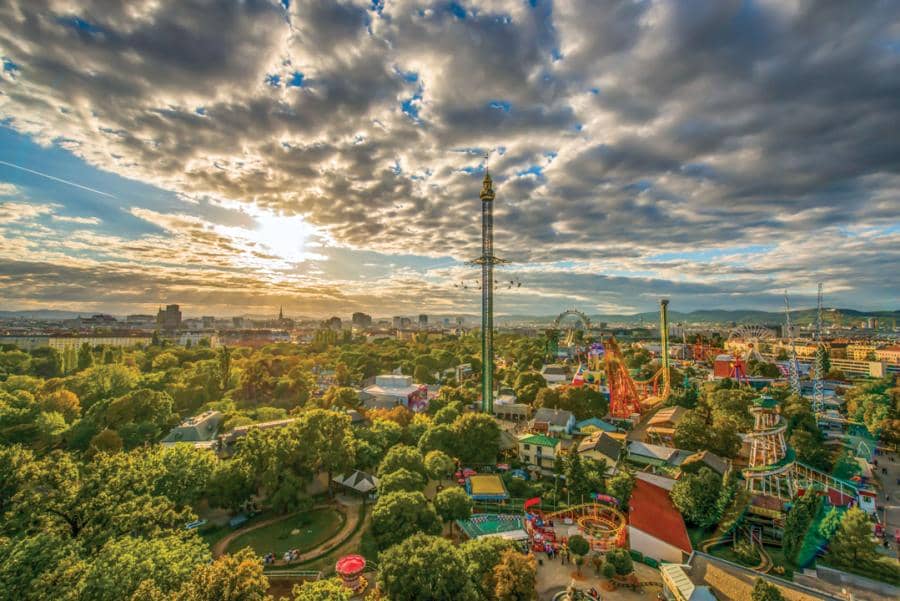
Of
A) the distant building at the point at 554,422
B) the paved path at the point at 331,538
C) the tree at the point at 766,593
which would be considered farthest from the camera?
the distant building at the point at 554,422

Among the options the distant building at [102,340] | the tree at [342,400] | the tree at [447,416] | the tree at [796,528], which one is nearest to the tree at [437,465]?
the tree at [447,416]

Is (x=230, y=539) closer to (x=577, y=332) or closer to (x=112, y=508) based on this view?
(x=112, y=508)

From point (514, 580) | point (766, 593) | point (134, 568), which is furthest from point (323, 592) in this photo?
point (766, 593)

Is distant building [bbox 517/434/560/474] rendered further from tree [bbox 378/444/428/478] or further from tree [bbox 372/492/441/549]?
A: tree [bbox 372/492/441/549]

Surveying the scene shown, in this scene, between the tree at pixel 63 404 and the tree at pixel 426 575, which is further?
the tree at pixel 63 404

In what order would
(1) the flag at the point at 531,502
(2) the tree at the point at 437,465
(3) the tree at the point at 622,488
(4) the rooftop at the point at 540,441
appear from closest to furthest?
(3) the tree at the point at 622,488, (1) the flag at the point at 531,502, (2) the tree at the point at 437,465, (4) the rooftop at the point at 540,441

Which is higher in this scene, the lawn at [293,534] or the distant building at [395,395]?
the distant building at [395,395]

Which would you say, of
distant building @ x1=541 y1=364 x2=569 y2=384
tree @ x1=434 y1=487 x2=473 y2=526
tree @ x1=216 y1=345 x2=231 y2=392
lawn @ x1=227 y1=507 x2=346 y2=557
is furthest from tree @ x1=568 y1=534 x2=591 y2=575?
distant building @ x1=541 y1=364 x2=569 y2=384

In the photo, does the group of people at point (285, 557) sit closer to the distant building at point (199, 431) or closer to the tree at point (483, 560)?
the tree at point (483, 560)
